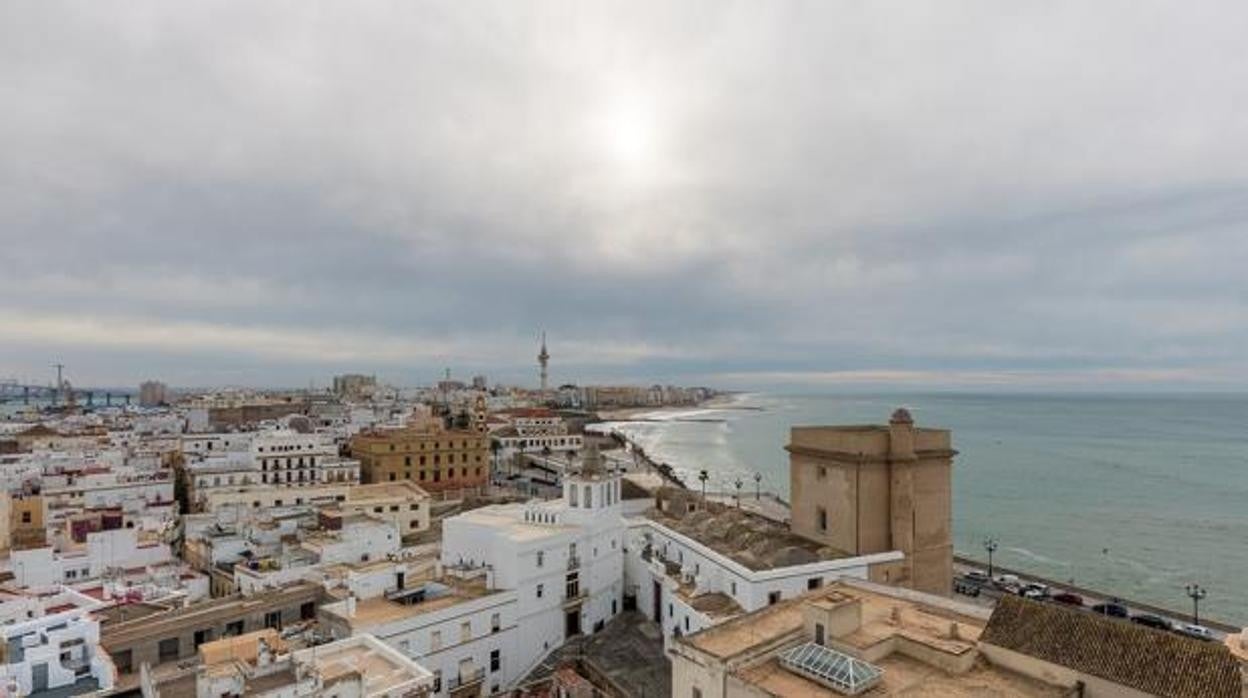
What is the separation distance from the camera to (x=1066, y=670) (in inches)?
605

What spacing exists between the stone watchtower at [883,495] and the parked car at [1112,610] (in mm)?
8197

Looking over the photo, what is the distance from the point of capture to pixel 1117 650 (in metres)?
15.1

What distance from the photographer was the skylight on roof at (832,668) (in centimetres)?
1529

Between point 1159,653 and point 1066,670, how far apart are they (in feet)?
5.73

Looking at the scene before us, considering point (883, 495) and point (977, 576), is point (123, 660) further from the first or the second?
point (977, 576)

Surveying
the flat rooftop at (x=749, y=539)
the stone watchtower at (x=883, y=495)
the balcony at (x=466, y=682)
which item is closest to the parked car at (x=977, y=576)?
the stone watchtower at (x=883, y=495)

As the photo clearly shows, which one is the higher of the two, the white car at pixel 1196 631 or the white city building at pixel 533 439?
the white city building at pixel 533 439

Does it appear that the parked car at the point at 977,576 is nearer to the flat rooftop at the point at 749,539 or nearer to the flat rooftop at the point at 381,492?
the flat rooftop at the point at 749,539

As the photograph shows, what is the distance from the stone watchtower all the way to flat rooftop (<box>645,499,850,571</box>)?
1267mm

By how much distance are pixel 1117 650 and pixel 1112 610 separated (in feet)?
74.9

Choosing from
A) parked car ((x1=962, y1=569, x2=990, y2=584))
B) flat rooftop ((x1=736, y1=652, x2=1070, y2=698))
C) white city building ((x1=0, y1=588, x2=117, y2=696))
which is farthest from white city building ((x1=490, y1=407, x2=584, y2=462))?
flat rooftop ((x1=736, y1=652, x2=1070, y2=698))

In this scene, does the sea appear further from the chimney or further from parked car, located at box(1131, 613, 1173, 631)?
the chimney

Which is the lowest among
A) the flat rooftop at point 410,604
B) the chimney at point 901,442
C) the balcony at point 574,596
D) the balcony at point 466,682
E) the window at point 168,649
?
the balcony at point 466,682

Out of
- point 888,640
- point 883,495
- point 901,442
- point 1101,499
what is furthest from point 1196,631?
point 1101,499
